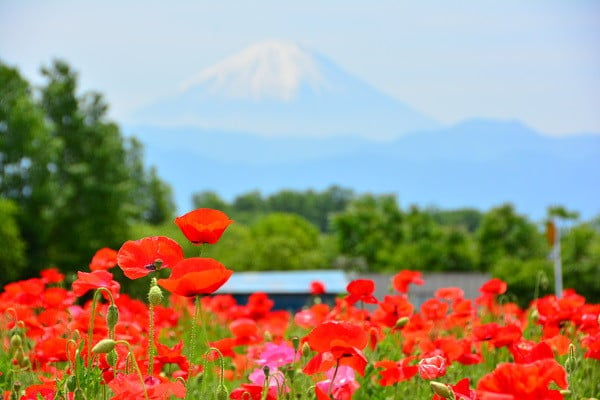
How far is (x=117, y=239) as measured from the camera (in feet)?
120

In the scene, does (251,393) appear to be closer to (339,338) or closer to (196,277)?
(339,338)

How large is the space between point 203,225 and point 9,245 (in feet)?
100

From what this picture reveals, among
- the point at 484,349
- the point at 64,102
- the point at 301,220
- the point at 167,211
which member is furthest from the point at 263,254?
the point at 484,349

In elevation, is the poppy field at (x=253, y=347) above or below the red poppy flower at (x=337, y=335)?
below

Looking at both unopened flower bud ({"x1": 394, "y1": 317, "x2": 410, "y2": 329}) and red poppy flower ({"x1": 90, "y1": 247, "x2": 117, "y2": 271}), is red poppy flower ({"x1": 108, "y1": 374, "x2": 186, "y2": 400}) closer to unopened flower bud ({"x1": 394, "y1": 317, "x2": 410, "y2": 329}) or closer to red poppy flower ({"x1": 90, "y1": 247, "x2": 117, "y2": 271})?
red poppy flower ({"x1": 90, "y1": 247, "x2": 117, "y2": 271})

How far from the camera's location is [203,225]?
7.35 ft

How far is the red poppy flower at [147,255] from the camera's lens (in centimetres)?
230

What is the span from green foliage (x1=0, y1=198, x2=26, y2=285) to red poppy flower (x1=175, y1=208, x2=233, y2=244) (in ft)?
98.1

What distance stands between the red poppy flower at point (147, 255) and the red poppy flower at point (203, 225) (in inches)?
3.0

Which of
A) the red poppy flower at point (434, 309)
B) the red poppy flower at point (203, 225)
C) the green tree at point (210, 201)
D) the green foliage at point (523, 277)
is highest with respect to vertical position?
the green tree at point (210, 201)

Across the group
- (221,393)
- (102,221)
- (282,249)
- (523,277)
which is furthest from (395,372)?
(282,249)

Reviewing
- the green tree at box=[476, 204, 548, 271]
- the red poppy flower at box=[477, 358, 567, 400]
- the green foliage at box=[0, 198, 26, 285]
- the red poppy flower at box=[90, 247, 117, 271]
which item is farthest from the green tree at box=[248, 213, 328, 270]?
the red poppy flower at box=[477, 358, 567, 400]

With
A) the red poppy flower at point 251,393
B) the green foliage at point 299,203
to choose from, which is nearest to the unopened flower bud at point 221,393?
the red poppy flower at point 251,393

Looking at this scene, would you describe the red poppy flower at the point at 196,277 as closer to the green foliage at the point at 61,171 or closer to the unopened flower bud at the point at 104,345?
the unopened flower bud at the point at 104,345
